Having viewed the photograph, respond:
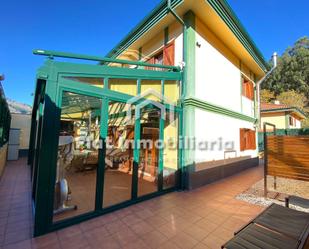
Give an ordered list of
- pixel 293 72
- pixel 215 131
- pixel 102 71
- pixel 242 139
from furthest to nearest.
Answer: pixel 293 72 → pixel 242 139 → pixel 215 131 → pixel 102 71

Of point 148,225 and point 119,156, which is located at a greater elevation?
point 119,156

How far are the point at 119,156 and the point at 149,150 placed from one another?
233 cm

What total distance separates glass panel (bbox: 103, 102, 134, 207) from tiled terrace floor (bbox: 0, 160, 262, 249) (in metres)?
1.19

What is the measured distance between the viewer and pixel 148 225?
328 centimetres

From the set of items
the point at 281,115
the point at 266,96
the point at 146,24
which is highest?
the point at 266,96

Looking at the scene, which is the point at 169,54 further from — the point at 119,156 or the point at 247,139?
the point at 247,139

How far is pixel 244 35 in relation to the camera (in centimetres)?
728

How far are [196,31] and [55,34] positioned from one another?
24.6 feet

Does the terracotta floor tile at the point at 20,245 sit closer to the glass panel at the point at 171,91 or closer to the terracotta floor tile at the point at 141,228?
the terracotta floor tile at the point at 141,228

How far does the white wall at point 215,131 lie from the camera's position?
5867 mm

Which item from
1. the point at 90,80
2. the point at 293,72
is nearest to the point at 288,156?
the point at 90,80

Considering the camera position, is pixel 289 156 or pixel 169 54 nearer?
pixel 289 156

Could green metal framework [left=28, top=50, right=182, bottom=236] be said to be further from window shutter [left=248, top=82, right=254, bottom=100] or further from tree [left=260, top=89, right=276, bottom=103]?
tree [left=260, top=89, right=276, bottom=103]

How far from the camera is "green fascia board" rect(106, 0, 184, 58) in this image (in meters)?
5.59
